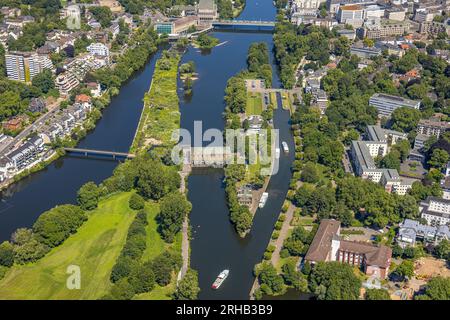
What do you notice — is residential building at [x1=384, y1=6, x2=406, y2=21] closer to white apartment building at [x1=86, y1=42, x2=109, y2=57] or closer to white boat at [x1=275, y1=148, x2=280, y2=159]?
white apartment building at [x1=86, y1=42, x2=109, y2=57]

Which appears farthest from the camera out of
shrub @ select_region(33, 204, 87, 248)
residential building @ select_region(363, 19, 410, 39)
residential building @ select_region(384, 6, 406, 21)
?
residential building @ select_region(384, 6, 406, 21)

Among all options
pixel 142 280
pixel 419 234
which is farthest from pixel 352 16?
pixel 142 280

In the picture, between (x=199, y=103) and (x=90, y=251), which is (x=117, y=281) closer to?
(x=90, y=251)

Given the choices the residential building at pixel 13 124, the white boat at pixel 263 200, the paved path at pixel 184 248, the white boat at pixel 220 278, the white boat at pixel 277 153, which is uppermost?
the residential building at pixel 13 124

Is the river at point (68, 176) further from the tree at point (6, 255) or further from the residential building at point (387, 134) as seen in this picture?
the residential building at point (387, 134)

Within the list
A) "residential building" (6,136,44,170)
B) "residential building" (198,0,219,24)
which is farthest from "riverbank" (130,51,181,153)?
"residential building" (198,0,219,24)

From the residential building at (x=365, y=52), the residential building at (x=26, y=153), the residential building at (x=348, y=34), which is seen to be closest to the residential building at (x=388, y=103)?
the residential building at (x=365, y=52)
